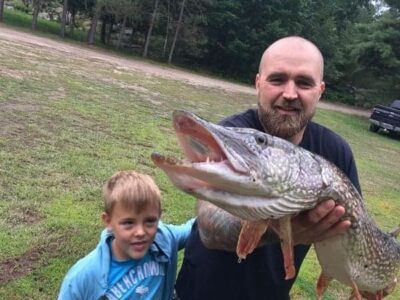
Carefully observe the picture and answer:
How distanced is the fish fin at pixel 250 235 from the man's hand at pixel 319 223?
2.4 inches

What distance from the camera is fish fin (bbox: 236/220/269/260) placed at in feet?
5.99

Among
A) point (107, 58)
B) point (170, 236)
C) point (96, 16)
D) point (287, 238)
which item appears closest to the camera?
point (287, 238)

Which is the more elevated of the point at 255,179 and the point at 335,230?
the point at 255,179

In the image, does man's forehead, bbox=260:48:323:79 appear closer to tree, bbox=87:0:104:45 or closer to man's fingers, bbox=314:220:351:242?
man's fingers, bbox=314:220:351:242

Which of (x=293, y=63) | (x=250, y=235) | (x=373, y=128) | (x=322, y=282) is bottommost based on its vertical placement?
(x=373, y=128)

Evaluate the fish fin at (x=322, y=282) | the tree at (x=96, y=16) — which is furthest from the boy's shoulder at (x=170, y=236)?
the tree at (x=96, y=16)

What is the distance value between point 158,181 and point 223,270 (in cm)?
439

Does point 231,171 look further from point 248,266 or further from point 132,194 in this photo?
point 132,194

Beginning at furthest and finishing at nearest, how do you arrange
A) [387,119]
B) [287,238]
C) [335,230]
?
[387,119] < [335,230] < [287,238]

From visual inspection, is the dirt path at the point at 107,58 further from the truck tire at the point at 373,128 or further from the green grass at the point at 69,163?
the green grass at the point at 69,163

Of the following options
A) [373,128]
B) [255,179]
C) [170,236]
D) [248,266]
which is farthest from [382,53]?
[255,179]

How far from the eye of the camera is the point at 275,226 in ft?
6.13

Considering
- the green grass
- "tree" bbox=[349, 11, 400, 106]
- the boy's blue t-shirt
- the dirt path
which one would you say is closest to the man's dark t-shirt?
the boy's blue t-shirt

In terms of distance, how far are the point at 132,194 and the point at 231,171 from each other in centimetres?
116
